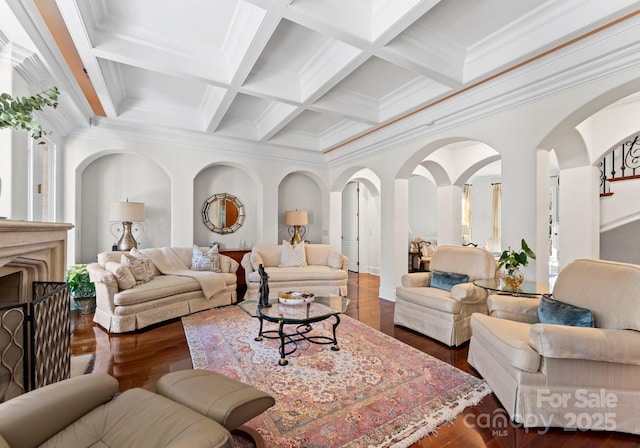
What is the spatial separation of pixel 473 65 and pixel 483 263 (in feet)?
7.09

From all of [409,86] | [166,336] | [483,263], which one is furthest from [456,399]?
[409,86]

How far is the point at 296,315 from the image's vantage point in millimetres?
2863

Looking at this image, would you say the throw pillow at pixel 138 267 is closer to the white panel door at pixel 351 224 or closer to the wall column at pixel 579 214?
the white panel door at pixel 351 224

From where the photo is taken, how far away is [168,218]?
217 inches

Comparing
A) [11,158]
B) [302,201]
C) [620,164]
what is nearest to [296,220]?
[302,201]

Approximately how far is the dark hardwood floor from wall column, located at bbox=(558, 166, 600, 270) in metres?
2.12

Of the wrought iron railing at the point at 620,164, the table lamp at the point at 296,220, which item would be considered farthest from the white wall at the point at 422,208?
the wrought iron railing at the point at 620,164

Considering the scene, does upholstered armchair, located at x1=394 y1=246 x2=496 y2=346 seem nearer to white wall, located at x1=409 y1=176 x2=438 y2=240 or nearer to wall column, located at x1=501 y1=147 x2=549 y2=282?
wall column, located at x1=501 y1=147 x2=549 y2=282

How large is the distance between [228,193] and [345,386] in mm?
4771

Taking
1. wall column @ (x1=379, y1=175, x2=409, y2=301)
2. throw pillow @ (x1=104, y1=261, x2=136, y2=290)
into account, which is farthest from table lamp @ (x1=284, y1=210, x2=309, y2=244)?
throw pillow @ (x1=104, y1=261, x2=136, y2=290)

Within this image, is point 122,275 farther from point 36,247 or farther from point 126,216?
point 36,247

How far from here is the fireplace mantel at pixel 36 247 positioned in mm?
1714

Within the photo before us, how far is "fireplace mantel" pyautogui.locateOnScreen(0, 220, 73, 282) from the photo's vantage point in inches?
67.5

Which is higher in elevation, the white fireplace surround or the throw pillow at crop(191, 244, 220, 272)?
the white fireplace surround
